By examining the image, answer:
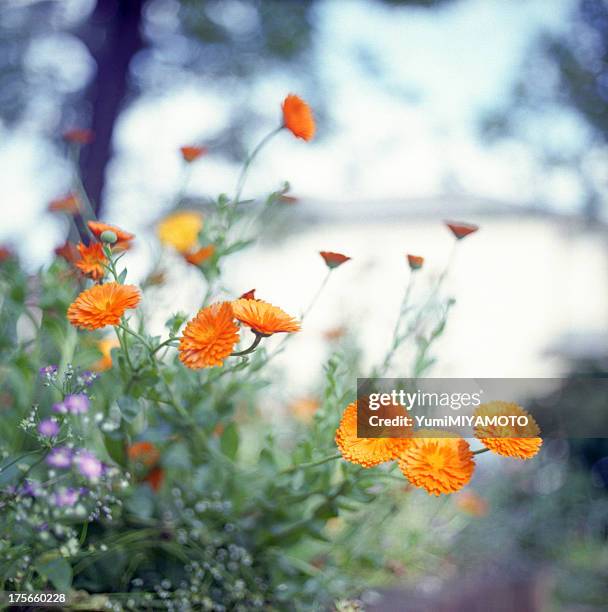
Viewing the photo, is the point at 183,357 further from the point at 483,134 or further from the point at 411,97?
the point at 483,134

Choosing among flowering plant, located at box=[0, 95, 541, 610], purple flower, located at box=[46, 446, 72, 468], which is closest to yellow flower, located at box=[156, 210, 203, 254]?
flowering plant, located at box=[0, 95, 541, 610]

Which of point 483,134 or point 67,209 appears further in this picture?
point 483,134

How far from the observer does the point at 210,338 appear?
0.53 meters

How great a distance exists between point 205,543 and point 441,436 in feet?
1.02

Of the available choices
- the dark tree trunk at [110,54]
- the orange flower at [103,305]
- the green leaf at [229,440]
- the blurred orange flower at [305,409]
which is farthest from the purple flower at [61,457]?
the dark tree trunk at [110,54]

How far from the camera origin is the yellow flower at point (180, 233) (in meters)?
0.91

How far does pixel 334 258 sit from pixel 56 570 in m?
0.35

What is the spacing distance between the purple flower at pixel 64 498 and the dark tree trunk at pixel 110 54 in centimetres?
237

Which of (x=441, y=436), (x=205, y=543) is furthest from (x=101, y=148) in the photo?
(x=441, y=436)

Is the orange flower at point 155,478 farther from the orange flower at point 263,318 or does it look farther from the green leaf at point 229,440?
the orange flower at point 263,318

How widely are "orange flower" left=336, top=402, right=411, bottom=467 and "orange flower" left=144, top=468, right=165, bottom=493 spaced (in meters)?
0.30

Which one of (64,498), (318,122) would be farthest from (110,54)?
(64,498)

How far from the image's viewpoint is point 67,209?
3.08 ft

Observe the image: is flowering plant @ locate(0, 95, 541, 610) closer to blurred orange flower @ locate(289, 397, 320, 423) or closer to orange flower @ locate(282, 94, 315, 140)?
orange flower @ locate(282, 94, 315, 140)
